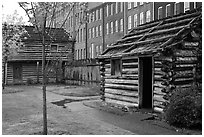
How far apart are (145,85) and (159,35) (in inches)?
106

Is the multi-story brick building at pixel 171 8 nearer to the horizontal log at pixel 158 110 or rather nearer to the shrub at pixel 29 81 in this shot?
the shrub at pixel 29 81

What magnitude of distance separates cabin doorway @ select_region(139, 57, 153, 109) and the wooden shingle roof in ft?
2.68

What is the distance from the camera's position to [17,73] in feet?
113

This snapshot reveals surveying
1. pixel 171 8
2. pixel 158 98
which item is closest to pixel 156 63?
pixel 158 98

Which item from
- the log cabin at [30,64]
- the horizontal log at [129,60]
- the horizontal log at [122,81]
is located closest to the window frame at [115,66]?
the horizontal log at [122,81]

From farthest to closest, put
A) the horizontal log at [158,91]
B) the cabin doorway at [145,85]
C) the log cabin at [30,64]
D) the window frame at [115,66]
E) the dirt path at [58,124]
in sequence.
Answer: the log cabin at [30,64] → the window frame at [115,66] → the cabin doorway at [145,85] → the horizontal log at [158,91] → the dirt path at [58,124]

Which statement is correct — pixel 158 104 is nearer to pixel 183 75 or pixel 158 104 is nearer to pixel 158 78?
pixel 158 78

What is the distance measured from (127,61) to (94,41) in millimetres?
38705

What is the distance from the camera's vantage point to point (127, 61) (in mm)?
12797

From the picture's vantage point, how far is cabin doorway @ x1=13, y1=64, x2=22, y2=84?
112ft

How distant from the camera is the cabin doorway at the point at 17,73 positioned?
112ft

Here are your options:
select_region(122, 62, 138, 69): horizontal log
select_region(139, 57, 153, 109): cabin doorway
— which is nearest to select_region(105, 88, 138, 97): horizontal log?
select_region(139, 57, 153, 109): cabin doorway

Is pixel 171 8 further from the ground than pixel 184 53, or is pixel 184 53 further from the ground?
pixel 171 8

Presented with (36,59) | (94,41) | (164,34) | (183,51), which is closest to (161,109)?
(183,51)
